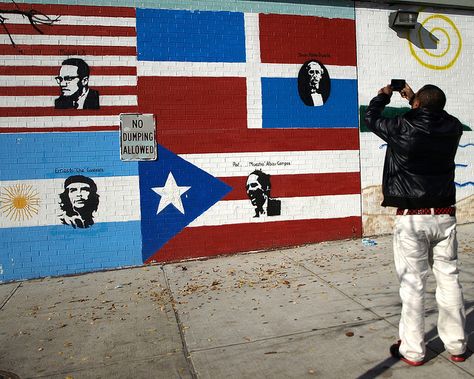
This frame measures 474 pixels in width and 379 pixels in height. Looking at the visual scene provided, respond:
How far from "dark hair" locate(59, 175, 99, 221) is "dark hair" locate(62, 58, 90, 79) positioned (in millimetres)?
1638

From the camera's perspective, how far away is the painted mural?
7.76m

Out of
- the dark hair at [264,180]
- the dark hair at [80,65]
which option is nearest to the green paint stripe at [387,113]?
the dark hair at [264,180]

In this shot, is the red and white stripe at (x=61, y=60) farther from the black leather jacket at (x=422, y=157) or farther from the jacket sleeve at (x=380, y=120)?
the black leather jacket at (x=422, y=157)

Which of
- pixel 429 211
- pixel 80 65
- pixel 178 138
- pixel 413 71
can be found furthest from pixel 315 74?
pixel 429 211

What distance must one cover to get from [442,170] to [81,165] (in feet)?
17.5

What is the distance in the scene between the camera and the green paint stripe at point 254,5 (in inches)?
264

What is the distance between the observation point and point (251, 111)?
23.6 ft

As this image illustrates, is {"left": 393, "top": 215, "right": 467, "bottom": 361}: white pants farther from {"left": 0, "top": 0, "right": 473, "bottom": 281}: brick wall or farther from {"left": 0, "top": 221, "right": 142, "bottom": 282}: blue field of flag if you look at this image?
{"left": 0, "top": 221, "right": 142, "bottom": 282}: blue field of flag

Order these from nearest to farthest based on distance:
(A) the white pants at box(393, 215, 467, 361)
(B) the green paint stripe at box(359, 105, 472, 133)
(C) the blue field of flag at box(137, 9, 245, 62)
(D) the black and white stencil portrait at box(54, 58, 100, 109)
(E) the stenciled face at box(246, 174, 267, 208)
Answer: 1. (A) the white pants at box(393, 215, 467, 361)
2. (D) the black and white stencil portrait at box(54, 58, 100, 109)
3. (C) the blue field of flag at box(137, 9, 245, 62)
4. (E) the stenciled face at box(246, 174, 267, 208)
5. (B) the green paint stripe at box(359, 105, 472, 133)

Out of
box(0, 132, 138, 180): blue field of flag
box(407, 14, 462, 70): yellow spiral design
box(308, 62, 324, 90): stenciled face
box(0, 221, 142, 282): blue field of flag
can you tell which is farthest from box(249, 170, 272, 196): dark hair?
box(407, 14, 462, 70): yellow spiral design

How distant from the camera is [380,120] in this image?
3.29 m

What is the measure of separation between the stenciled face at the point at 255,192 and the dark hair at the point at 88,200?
2545 mm

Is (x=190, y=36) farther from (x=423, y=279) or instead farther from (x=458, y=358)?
(x=458, y=358)

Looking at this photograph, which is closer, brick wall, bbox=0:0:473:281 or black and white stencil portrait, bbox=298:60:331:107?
brick wall, bbox=0:0:473:281
